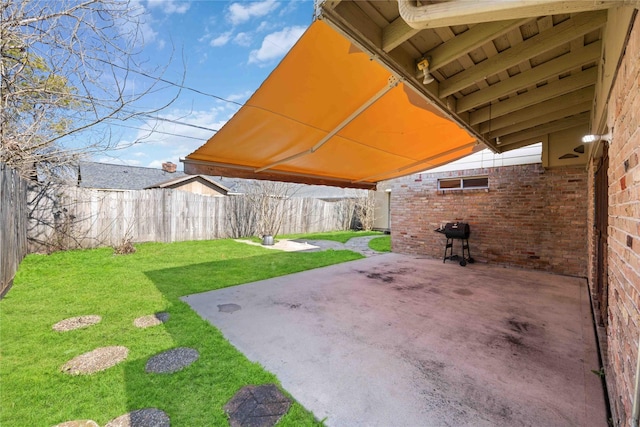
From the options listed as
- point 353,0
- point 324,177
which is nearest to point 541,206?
point 324,177

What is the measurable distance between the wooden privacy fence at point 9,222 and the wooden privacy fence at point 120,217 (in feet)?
6.89

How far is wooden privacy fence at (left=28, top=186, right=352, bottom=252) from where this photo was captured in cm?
811

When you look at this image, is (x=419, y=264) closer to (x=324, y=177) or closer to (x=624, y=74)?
(x=324, y=177)

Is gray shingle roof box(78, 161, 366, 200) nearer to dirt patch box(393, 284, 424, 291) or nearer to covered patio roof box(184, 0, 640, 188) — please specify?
dirt patch box(393, 284, 424, 291)

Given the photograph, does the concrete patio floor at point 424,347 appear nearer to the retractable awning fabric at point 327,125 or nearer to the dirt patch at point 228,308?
the dirt patch at point 228,308

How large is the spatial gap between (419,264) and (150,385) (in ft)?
23.7

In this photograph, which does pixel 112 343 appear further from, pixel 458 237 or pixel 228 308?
pixel 458 237

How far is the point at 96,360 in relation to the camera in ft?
9.27

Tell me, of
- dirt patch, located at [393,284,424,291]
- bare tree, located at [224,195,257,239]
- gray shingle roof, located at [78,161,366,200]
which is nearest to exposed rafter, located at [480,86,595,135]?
dirt patch, located at [393,284,424,291]

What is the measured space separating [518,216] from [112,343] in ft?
29.6

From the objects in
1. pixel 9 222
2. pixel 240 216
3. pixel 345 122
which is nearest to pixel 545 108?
pixel 345 122

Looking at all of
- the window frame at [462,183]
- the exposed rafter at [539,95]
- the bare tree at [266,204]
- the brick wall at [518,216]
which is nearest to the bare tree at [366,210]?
the bare tree at [266,204]

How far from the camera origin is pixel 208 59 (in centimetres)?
782

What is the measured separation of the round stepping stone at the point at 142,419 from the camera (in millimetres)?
1984
